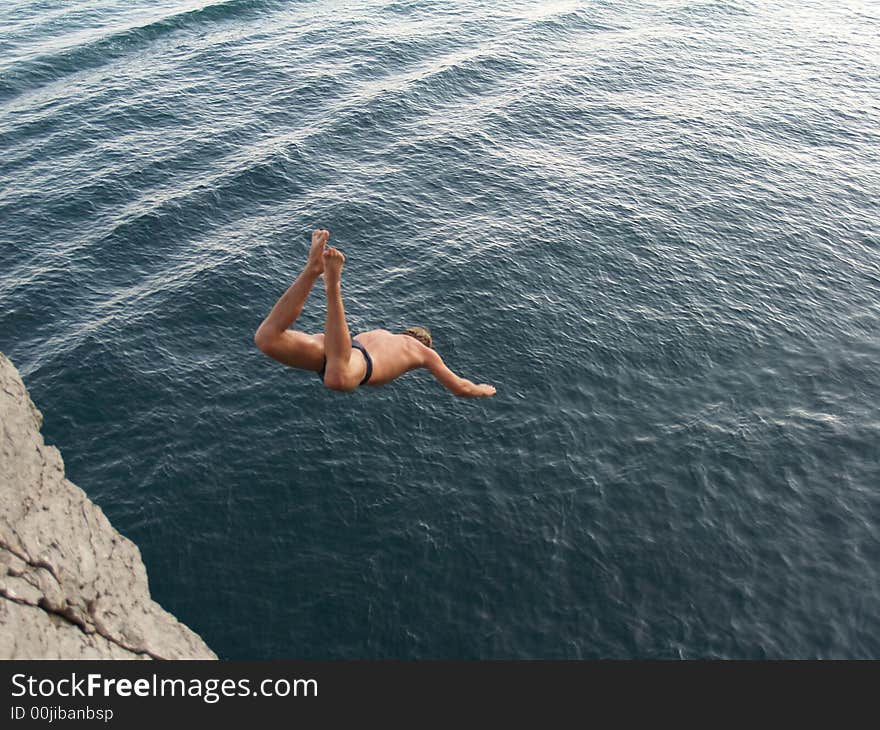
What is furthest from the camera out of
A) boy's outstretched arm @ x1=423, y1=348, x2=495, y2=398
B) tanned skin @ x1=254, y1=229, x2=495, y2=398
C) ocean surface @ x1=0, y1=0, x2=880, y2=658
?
ocean surface @ x1=0, y1=0, x2=880, y2=658

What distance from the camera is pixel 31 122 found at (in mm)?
65188

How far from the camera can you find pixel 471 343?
42719mm

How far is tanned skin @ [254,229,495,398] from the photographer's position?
12539 mm

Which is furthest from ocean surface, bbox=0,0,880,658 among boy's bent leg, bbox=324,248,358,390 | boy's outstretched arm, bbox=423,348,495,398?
boy's bent leg, bbox=324,248,358,390

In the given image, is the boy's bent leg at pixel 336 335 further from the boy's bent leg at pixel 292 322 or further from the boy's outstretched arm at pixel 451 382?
the boy's outstretched arm at pixel 451 382

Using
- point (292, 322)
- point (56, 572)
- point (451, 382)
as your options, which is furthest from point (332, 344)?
point (56, 572)

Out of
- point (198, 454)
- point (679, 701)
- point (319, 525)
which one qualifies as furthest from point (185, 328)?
point (679, 701)

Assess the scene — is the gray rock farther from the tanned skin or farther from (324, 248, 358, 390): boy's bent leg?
(324, 248, 358, 390): boy's bent leg

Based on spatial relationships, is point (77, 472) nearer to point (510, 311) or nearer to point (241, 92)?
point (510, 311)

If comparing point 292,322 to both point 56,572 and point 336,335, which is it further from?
point 56,572

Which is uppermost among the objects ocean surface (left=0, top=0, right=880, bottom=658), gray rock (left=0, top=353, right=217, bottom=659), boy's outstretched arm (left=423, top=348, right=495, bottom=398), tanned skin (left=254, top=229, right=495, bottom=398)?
tanned skin (left=254, top=229, right=495, bottom=398)

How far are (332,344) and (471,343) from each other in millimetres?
29791

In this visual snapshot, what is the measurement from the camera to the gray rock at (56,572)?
14.4 m

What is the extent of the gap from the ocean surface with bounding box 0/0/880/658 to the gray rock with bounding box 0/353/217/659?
9.43m
